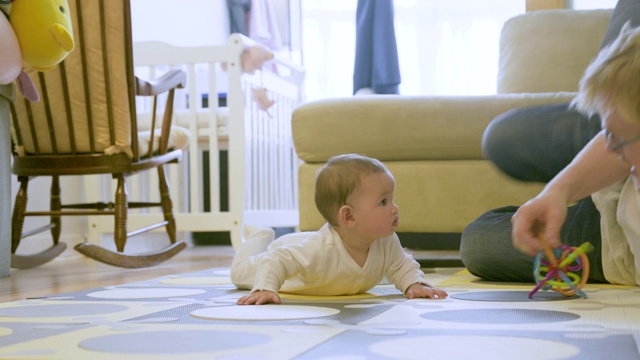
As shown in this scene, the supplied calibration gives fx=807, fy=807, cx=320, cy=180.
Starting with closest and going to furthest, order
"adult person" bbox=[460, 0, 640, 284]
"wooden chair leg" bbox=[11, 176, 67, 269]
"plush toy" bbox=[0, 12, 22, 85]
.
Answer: "adult person" bbox=[460, 0, 640, 284], "plush toy" bbox=[0, 12, 22, 85], "wooden chair leg" bbox=[11, 176, 67, 269]

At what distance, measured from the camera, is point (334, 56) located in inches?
158

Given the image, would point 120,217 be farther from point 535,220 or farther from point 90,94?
point 535,220

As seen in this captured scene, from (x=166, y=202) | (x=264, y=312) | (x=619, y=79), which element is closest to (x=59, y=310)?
(x=264, y=312)

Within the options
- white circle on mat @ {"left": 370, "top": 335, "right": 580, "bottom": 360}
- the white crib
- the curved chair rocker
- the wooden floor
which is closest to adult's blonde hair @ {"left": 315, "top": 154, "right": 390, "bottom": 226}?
white circle on mat @ {"left": 370, "top": 335, "right": 580, "bottom": 360}

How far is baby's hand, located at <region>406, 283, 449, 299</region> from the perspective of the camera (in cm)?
126

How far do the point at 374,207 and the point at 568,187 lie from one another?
302 mm

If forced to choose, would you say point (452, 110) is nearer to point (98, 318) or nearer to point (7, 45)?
point (7, 45)

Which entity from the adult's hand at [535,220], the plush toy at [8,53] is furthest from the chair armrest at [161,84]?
the adult's hand at [535,220]

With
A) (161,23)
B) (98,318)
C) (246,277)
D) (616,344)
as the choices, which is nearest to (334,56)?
(161,23)

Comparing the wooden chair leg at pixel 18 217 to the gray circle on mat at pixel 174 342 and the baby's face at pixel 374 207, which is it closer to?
the baby's face at pixel 374 207

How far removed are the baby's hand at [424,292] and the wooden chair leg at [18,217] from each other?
160 cm

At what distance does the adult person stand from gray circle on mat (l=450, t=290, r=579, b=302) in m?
0.09

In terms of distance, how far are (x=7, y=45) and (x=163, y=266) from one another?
1.03m

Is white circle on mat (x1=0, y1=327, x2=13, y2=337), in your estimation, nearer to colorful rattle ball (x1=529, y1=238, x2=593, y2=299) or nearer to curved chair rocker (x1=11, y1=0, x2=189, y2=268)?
colorful rattle ball (x1=529, y1=238, x2=593, y2=299)
